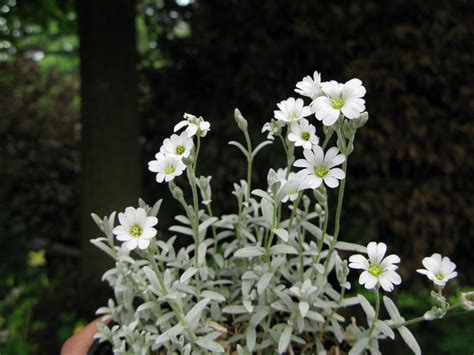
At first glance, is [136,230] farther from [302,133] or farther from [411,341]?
[411,341]

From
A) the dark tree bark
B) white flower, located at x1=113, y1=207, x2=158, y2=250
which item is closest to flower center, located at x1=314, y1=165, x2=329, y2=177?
white flower, located at x1=113, y1=207, x2=158, y2=250

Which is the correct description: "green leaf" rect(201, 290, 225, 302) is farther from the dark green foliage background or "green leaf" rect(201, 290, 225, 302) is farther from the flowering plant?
the dark green foliage background

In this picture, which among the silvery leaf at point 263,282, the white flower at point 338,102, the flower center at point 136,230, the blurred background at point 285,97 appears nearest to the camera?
the white flower at point 338,102

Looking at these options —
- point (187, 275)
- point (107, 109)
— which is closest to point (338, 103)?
point (187, 275)

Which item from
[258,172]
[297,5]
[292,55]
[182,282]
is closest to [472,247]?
[258,172]

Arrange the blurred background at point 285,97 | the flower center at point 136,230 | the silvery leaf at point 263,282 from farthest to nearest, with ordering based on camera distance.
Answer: the blurred background at point 285,97 → the silvery leaf at point 263,282 → the flower center at point 136,230

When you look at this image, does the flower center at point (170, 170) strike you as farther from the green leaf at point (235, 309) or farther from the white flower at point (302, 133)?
the green leaf at point (235, 309)

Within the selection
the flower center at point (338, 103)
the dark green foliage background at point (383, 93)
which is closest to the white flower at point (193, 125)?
the flower center at point (338, 103)
